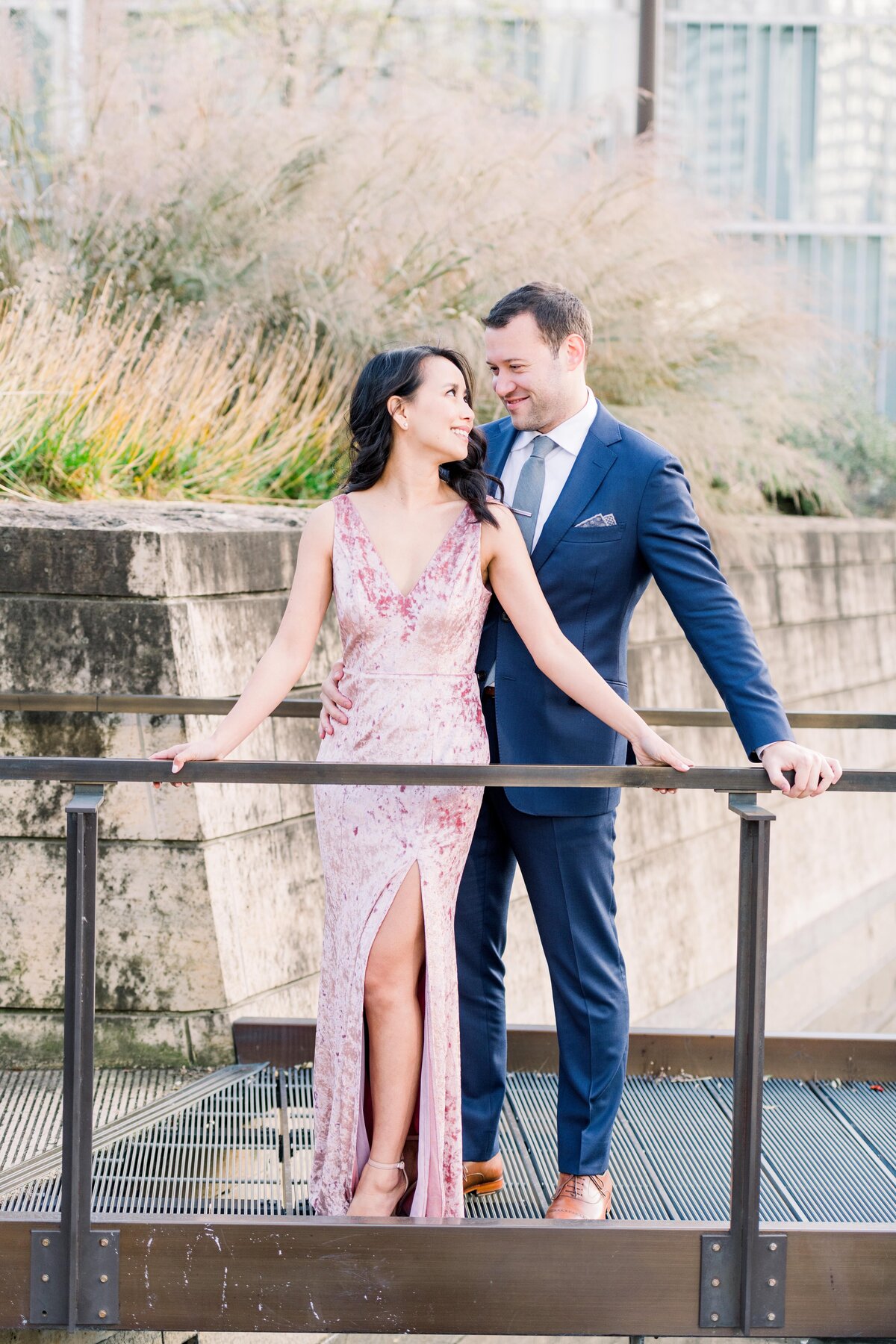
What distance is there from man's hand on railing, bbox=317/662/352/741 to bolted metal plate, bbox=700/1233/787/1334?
3.80 ft

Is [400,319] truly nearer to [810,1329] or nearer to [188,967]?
[188,967]

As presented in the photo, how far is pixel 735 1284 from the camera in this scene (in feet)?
8.04

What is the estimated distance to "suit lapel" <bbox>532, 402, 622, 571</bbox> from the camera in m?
2.70

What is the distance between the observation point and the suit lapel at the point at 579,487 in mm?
2701

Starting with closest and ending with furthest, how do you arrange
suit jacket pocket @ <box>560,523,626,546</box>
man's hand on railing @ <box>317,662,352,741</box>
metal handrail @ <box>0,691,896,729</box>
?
man's hand on railing @ <box>317,662,352,741</box> → suit jacket pocket @ <box>560,523,626,546</box> → metal handrail @ <box>0,691,896,729</box>

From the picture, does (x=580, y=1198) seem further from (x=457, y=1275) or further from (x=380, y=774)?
(x=380, y=774)

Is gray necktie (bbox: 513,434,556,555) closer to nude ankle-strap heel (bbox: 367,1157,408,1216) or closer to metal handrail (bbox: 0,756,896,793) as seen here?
metal handrail (bbox: 0,756,896,793)

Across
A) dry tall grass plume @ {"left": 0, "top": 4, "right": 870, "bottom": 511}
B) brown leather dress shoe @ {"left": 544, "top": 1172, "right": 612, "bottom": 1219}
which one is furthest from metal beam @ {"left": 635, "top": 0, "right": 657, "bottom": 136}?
brown leather dress shoe @ {"left": 544, "top": 1172, "right": 612, "bottom": 1219}

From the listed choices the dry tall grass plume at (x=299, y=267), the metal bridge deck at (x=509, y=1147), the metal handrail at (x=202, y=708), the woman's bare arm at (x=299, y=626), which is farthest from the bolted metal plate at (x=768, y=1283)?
the dry tall grass plume at (x=299, y=267)

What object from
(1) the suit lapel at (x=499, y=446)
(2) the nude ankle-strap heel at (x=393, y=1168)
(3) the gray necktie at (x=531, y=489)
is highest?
(1) the suit lapel at (x=499, y=446)

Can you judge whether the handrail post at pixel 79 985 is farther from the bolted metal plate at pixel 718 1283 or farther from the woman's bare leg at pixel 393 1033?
the bolted metal plate at pixel 718 1283

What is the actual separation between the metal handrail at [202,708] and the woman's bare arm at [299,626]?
0.46 metres

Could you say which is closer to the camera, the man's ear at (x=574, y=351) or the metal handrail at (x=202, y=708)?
the man's ear at (x=574, y=351)

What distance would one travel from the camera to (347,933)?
8.32ft
